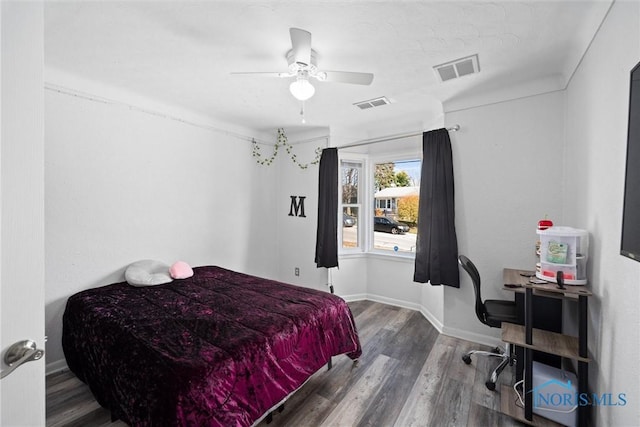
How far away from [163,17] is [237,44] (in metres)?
0.45

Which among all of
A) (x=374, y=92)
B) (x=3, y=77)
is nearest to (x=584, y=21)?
(x=374, y=92)

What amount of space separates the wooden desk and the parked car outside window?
1.96 meters

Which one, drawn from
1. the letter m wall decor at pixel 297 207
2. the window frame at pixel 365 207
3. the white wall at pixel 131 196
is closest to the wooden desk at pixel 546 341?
the window frame at pixel 365 207

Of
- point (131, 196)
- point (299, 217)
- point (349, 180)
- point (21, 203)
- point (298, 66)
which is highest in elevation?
point (298, 66)

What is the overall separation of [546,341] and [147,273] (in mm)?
3316

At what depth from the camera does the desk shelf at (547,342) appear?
161 centimetres

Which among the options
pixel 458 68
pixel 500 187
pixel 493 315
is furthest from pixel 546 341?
pixel 458 68

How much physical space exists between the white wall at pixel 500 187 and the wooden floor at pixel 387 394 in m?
0.60

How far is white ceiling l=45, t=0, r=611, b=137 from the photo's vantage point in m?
1.58

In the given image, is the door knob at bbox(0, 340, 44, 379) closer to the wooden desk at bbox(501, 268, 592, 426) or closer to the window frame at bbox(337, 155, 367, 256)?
the wooden desk at bbox(501, 268, 592, 426)

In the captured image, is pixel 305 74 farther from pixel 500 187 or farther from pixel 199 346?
pixel 500 187

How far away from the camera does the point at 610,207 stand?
1.44 metres

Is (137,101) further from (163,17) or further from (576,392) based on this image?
(576,392)

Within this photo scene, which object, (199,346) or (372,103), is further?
(372,103)
